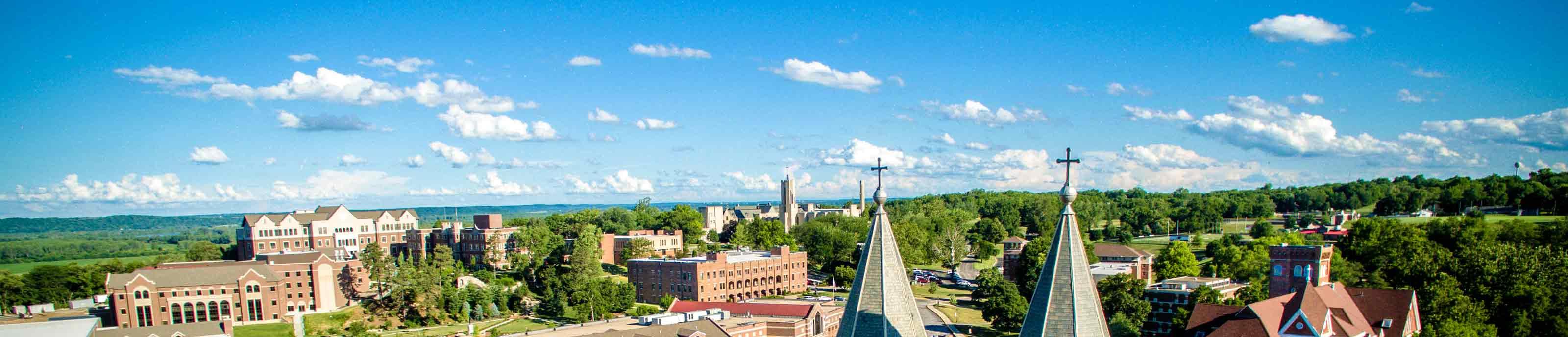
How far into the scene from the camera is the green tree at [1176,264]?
338 ft

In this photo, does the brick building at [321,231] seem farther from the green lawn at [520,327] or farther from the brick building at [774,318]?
the brick building at [774,318]

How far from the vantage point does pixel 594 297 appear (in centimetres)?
8750

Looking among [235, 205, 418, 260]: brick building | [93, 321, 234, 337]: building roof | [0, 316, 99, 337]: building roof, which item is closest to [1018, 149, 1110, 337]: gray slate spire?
[93, 321, 234, 337]: building roof

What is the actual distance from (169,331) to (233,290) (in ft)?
49.8

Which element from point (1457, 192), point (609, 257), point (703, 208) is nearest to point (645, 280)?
point (609, 257)

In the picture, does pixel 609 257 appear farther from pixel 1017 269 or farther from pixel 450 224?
pixel 1017 269

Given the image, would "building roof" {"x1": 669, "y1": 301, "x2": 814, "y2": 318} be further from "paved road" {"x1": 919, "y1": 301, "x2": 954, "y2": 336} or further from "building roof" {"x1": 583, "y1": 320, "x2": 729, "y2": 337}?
"building roof" {"x1": 583, "y1": 320, "x2": 729, "y2": 337}

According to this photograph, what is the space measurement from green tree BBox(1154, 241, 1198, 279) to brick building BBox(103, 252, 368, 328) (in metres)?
82.2

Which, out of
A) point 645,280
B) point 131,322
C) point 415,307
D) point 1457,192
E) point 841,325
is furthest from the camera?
point 1457,192

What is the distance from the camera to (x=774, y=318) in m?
76.2

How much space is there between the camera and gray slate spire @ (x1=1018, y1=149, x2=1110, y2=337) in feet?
65.7

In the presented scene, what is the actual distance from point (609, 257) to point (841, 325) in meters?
101

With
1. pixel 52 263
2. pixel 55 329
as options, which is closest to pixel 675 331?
pixel 55 329

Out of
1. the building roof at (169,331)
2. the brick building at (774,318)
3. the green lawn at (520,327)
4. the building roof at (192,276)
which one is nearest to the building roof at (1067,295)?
the brick building at (774,318)
